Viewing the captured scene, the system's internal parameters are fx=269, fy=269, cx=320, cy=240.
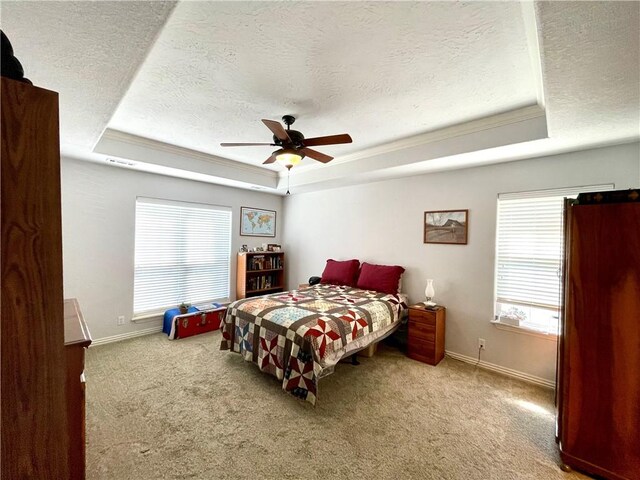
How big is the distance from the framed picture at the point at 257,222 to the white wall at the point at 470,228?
3.98 feet

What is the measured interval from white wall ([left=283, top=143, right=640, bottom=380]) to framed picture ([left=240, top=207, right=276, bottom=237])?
1.21 meters

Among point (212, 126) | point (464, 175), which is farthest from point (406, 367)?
point (212, 126)

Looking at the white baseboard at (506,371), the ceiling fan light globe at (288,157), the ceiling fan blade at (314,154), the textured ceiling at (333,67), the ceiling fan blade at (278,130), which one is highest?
the textured ceiling at (333,67)

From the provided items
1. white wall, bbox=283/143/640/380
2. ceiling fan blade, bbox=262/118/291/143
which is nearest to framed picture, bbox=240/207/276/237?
white wall, bbox=283/143/640/380

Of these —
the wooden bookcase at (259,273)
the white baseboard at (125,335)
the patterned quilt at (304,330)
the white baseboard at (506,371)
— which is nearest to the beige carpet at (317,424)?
the white baseboard at (506,371)

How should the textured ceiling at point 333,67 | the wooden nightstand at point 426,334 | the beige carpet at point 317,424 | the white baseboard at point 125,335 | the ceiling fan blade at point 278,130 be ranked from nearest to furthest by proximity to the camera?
the textured ceiling at point 333,67 < the beige carpet at point 317,424 < the ceiling fan blade at point 278,130 < the wooden nightstand at point 426,334 < the white baseboard at point 125,335

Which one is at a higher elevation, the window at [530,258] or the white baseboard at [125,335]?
the window at [530,258]

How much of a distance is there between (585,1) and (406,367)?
3128 mm

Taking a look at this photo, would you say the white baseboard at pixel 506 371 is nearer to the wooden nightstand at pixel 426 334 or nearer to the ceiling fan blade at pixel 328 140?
the wooden nightstand at pixel 426 334

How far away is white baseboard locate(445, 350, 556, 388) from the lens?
2.75 meters

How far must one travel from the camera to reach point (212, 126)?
2920mm

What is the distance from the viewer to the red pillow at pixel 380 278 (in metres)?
3.71

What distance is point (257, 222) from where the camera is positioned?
17.3 ft

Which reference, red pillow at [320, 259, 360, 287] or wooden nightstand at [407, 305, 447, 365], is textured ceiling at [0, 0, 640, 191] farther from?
red pillow at [320, 259, 360, 287]
